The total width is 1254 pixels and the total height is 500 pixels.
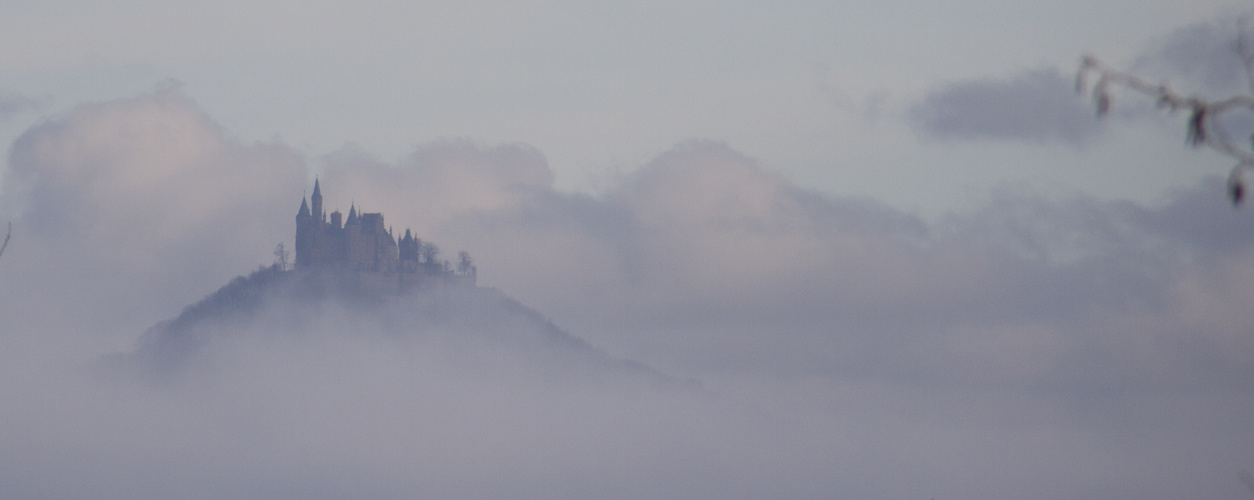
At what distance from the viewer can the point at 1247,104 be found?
33.9 ft

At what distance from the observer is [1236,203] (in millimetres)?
11070

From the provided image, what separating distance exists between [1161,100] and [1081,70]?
0.60 m

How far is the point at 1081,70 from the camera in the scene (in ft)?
36.2

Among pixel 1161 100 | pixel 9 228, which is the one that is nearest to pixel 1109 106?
pixel 1161 100

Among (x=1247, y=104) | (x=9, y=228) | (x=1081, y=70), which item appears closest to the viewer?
(x=1247, y=104)

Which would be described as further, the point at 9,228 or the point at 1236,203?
the point at 9,228

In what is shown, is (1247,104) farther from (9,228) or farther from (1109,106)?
(9,228)

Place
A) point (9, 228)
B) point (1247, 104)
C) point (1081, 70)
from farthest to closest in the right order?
point (9, 228) < point (1081, 70) < point (1247, 104)

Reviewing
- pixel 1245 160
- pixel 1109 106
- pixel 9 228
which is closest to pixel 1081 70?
pixel 1109 106

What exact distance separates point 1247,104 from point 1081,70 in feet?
3.70

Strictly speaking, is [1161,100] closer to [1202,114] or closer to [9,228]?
[1202,114]

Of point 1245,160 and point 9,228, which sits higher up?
point 9,228

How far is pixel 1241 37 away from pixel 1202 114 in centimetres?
68

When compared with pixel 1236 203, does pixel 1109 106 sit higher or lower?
higher
